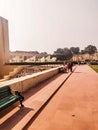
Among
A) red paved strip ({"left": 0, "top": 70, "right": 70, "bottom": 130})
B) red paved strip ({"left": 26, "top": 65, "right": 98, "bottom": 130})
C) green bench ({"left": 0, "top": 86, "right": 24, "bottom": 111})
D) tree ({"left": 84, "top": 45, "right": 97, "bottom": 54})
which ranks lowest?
red paved strip ({"left": 26, "top": 65, "right": 98, "bottom": 130})

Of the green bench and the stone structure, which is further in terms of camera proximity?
the stone structure

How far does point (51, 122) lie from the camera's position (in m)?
5.26

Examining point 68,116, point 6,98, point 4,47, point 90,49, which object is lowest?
point 68,116

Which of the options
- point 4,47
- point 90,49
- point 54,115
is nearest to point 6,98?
point 54,115

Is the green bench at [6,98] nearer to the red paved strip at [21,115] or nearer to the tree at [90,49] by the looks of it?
the red paved strip at [21,115]

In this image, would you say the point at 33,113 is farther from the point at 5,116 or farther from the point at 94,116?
the point at 94,116

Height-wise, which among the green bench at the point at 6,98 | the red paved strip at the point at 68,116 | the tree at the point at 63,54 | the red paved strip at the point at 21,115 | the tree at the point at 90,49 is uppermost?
the tree at the point at 90,49

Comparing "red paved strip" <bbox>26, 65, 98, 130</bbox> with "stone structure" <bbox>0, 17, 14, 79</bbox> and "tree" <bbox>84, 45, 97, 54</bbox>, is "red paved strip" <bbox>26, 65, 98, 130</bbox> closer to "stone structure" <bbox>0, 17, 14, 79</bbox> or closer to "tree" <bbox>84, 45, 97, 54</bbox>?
"stone structure" <bbox>0, 17, 14, 79</bbox>

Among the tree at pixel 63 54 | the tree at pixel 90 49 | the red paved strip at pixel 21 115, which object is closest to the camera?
the red paved strip at pixel 21 115

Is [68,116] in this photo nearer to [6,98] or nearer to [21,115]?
[21,115]

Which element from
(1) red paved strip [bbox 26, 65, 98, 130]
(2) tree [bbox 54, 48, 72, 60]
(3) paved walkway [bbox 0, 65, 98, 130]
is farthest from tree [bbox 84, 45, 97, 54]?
(3) paved walkway [bbox 0, 65, 98, 130]

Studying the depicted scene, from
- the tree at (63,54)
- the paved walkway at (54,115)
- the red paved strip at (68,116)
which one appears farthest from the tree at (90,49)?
the paved walkway at (54,115)

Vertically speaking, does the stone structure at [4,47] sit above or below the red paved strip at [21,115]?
above

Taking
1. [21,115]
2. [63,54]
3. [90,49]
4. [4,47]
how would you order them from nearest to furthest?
[21,115], [4,47], [63,54], [90,49]
